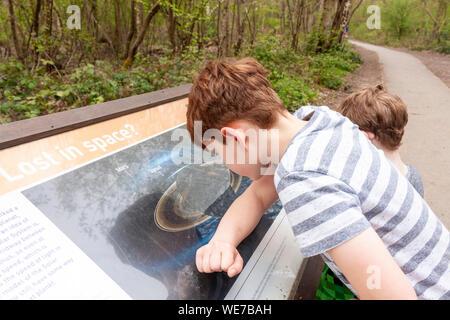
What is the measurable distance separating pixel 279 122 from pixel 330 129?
0.20 meters

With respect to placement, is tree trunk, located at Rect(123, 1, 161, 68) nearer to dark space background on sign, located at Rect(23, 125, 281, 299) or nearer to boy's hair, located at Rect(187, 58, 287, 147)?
dark space background on sign, located at Rect(23, 125, 281, 299)

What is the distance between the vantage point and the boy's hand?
948 mm

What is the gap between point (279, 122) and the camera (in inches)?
42.7

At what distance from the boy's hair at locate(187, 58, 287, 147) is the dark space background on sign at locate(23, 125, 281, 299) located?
0.45m

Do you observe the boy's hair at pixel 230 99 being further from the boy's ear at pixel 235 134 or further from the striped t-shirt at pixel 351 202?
the striped t-shirt at pixel 351 202

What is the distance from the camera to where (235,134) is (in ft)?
3.30

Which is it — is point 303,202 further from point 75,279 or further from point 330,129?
point 75,279

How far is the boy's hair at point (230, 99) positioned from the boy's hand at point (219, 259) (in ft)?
1.51

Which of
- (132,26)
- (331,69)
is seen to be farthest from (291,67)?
(132,26)

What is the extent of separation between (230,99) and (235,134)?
0.14 meters

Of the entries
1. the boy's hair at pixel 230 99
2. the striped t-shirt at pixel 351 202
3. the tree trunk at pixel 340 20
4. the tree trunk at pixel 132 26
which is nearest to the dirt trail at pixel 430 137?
the striped t-shirt at pixel 351 202

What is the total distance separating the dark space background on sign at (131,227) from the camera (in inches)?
36.1

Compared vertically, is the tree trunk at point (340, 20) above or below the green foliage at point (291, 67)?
above
